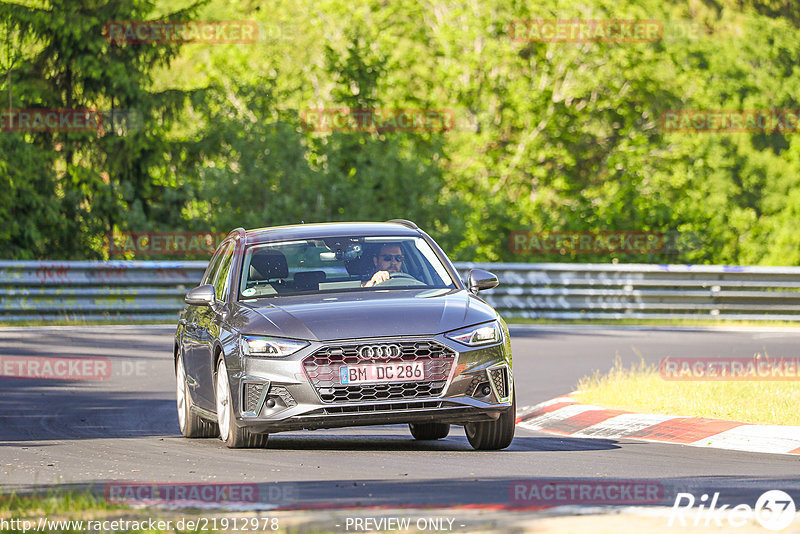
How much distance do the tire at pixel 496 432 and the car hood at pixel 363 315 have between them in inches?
27.4

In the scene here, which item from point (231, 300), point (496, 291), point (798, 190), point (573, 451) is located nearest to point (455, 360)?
point (573, 451)

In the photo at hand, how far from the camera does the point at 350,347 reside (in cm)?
955

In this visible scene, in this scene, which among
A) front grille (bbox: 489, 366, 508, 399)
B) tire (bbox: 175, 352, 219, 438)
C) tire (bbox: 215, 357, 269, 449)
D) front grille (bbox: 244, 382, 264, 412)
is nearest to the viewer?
Result: front grille (bbox: 244, 382, 264, 412)

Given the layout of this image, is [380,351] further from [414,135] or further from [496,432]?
[414,135]

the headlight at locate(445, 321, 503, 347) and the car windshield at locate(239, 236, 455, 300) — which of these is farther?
the car windshield at locate(239, 236, 455, 300)

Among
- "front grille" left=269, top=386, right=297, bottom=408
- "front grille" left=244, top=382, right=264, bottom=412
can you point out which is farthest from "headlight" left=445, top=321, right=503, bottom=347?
"front grille" left=244, top=382, right=264, bottom=412

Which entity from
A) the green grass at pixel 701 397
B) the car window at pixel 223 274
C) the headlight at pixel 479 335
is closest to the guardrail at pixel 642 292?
the green grass at pixel 701 397

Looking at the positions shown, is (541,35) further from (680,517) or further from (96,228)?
(680,517)

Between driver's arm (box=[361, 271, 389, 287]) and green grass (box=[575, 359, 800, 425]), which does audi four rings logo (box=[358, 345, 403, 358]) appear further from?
green grass (box=[575, 359, 800, 425])

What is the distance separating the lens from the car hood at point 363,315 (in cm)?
959

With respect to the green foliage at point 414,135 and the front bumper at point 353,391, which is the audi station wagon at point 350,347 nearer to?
the front bumper at point 353,391

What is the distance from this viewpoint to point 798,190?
173 feet

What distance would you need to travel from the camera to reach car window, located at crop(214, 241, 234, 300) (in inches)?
442

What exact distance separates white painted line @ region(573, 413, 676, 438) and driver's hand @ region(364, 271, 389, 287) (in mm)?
2162
